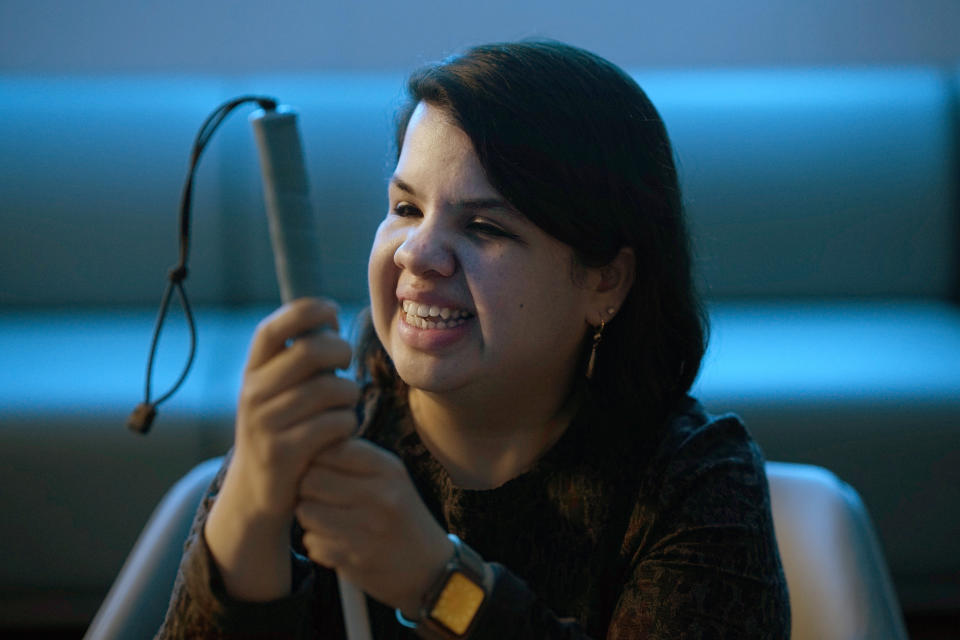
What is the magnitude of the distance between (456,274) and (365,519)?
28 cm

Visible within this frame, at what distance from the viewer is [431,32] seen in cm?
238

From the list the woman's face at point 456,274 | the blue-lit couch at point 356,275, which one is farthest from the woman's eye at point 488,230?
the blue-lit couch at point 356,275

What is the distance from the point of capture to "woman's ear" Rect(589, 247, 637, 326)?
92 centimetres

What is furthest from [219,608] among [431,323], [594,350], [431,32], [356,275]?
[431,32]

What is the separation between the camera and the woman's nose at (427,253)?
0.80 metres

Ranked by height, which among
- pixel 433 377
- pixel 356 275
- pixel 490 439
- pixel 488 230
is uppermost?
pixel 488 230

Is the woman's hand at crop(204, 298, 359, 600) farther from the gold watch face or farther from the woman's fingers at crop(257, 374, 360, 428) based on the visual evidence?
the gold watch face

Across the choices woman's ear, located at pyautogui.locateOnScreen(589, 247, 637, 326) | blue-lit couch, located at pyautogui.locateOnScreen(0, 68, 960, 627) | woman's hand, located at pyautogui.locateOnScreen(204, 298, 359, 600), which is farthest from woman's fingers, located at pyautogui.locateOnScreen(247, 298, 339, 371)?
blue-lit couch, located at pyautogui.locateOnScreen(0, 68, 960, 627)

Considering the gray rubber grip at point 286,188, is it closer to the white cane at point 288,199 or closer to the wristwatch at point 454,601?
the white cane at point 288,199

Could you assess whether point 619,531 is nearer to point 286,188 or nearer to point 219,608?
point 219,608

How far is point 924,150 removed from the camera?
2.16 meters

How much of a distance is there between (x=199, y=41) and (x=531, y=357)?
5.75ft

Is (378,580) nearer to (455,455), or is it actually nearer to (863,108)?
(455,455)

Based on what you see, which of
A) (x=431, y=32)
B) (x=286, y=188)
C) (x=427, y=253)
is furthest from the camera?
(x=431, y=32)
